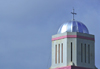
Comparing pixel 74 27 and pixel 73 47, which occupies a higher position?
pixel 74 27

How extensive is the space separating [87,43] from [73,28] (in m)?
2.89

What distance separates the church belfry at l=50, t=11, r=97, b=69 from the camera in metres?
82.4

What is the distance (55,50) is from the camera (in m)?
84.9

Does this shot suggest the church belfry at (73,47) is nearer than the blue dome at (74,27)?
Yes

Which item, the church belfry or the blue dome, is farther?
the blue dome

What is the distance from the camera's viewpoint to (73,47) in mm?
82500

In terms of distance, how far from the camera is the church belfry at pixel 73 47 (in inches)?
3246

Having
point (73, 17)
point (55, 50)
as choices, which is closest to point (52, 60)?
point (55, 50)

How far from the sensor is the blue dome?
83625mm

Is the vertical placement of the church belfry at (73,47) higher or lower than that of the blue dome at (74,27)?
lower

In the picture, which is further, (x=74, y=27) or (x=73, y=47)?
(x=74, y=27)

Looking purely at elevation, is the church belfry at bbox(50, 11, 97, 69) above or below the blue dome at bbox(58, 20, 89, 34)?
below

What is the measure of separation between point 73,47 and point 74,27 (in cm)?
302

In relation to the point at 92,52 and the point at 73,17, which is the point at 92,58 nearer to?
the point at 92,52
